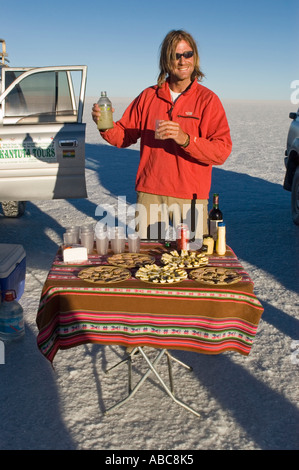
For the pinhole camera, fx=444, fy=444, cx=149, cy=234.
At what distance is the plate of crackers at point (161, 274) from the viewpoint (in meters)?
2.47

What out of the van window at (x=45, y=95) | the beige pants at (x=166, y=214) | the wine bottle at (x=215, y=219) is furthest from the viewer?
the van window at (x=45, y=95)

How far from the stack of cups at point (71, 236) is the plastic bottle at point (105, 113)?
74cm

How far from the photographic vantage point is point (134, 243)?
299 centimetres

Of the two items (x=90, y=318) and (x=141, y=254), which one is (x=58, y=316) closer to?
(x=90, y=318)

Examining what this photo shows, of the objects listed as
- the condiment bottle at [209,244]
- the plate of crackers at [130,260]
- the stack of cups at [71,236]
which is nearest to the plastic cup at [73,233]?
the stack of cups at [71,236]

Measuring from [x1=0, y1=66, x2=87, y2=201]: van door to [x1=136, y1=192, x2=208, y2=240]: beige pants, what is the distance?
196 centimetres

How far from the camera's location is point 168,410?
2.83 meters

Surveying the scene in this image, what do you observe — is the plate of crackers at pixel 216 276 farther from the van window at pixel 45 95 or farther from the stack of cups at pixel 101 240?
the van window at pixel 45 95

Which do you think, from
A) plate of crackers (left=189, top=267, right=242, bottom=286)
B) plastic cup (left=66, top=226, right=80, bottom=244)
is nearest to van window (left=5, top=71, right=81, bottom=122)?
plastic cup (left=66, top=226, right=80, bottom=244)

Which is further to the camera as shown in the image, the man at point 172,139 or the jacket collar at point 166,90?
the jacket collar at point 166,90

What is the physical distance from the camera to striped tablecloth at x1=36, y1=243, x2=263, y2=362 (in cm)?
242

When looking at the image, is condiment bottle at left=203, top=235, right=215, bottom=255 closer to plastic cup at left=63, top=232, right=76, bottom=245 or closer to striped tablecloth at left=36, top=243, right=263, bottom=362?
striped tablecloth at left=36, top=243, right=263, bottom=362

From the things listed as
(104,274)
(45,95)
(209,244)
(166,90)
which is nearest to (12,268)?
(104,274)

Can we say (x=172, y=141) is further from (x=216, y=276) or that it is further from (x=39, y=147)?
(x=39, y=147)
